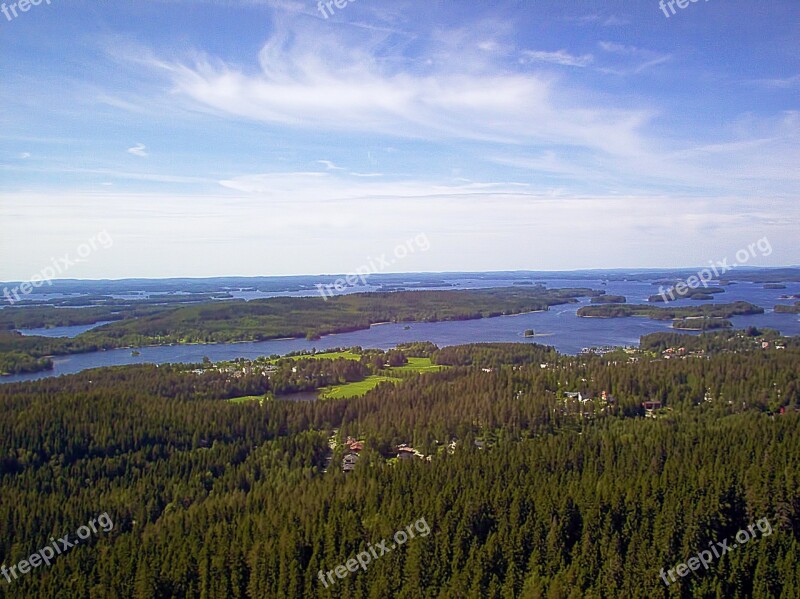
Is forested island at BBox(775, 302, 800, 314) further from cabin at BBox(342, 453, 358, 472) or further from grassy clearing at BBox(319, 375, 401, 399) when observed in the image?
cabin at BBox(342, 453, 358, 472)

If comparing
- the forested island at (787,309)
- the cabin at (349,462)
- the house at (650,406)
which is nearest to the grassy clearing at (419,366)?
the house at (650,406)

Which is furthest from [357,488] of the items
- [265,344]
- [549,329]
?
[549,329]

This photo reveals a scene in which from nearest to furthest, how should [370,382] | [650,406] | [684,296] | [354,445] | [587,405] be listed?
[354,445]
[587,405]
[650,406]
[370,382]
[684,296]

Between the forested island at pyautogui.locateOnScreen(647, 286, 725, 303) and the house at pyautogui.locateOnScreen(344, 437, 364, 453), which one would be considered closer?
the house at pyautogui.locateOnScreen(344, 437, 364, 453)

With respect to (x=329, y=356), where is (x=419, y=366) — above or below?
below

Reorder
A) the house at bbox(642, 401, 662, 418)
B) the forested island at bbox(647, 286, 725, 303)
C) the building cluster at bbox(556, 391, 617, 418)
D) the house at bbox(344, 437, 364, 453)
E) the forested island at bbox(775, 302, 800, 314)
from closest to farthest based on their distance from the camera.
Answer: the house at bbox(344, 437, 364, 453) → the building cluster at bbox(556, 391, 617, 418) → the house at bbox(642, 401, 662, 418) → the forested island at bbox(775, 302, 800, 314) → the forested island at bbox(647, 286, 725, 303)

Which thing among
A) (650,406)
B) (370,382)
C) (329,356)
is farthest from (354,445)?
(329,356)

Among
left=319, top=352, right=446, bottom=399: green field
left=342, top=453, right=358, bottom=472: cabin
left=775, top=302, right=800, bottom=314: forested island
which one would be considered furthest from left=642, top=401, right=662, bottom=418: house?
left=775, top=302, right=800, bottom=314: forested island

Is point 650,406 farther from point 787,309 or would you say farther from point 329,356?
point 787,309

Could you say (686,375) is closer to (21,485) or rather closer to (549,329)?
(21,485)
